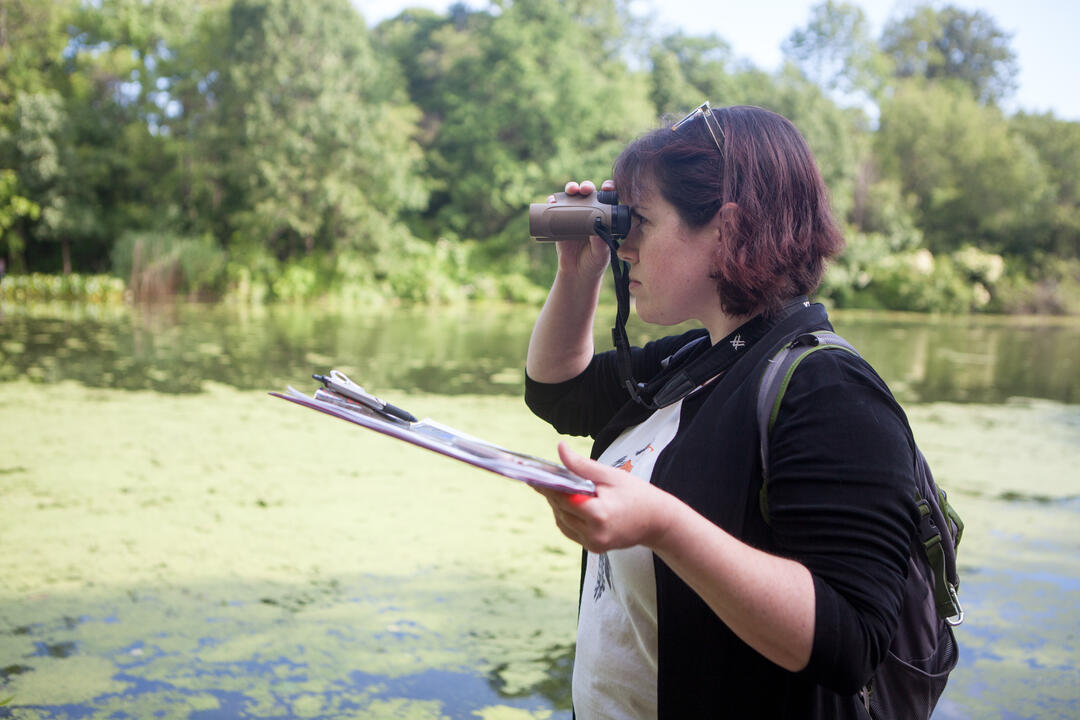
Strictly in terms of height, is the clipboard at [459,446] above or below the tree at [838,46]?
below

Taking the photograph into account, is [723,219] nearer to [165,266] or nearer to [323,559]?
[323,559]

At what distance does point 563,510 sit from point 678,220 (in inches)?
18.1

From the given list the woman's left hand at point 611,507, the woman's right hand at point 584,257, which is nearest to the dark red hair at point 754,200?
the woman's right hand at point 584,257

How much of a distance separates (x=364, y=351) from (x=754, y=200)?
8719 millimetres

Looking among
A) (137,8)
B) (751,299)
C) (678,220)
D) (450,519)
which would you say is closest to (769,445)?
(751,299)

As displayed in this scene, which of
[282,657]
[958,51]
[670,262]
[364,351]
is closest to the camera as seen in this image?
[670,262]

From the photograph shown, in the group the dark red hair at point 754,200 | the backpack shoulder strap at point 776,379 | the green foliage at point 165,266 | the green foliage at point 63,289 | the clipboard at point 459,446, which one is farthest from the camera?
the green foliage at point 165,266

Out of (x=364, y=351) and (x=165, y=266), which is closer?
(x=364, y=351)

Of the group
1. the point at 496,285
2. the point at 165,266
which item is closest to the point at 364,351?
the point at 165,266

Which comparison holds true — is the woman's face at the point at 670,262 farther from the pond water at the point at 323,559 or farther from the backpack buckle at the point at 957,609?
the pond water at the point at 323,559

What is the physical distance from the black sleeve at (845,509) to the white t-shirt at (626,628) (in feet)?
0.65

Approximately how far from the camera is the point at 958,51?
37.2 metres

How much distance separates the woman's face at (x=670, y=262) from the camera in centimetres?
117

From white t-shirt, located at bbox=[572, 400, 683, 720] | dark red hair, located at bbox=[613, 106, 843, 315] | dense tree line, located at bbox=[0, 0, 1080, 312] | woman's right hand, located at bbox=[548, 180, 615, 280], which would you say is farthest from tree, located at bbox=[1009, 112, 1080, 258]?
white t-shirt, located at bbox=[572, 400, 683, 720]
